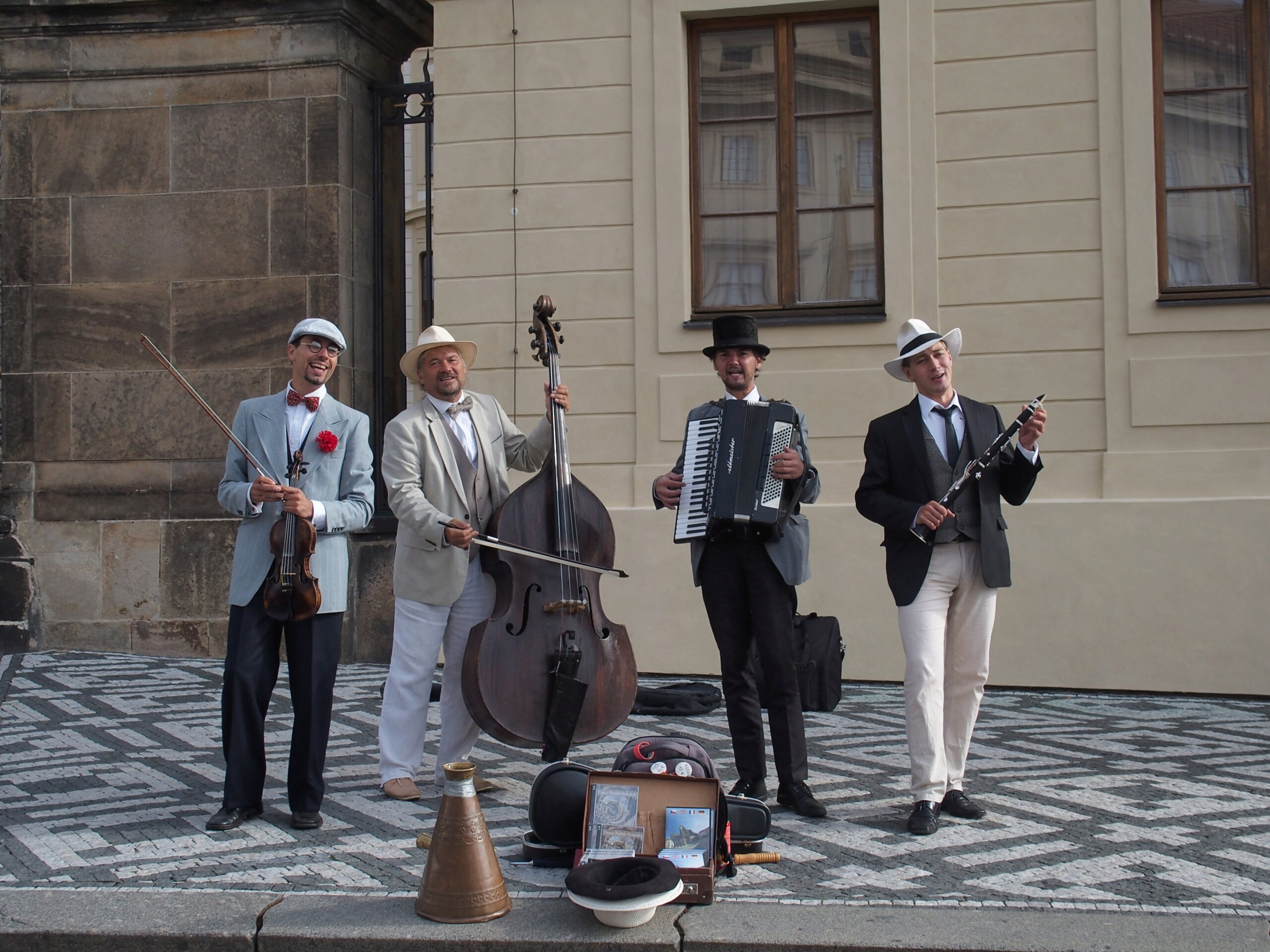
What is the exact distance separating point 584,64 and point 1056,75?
2.90 m

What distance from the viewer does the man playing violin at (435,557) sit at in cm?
510

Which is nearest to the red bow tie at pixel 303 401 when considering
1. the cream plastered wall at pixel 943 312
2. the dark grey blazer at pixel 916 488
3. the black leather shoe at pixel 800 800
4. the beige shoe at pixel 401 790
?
the beige shoe at pixel 401 790

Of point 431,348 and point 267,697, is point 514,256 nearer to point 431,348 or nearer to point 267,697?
point 431,348

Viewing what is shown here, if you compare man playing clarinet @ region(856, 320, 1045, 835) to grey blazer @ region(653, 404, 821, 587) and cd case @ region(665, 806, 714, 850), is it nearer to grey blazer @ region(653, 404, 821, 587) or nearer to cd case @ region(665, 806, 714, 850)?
grey blazer @ region(653, 404, 821, 587)

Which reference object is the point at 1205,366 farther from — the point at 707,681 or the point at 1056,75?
the point at 707,681

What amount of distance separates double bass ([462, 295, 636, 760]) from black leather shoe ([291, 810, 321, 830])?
0.64m

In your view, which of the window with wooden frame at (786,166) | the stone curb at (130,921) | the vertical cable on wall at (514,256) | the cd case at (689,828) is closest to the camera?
the stone curb at (130,921)

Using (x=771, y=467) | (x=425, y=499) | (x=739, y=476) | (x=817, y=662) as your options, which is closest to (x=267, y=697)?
(x=425, y=499)

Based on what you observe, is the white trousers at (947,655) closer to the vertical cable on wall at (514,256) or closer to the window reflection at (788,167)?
A: the window reflection at (788,167)

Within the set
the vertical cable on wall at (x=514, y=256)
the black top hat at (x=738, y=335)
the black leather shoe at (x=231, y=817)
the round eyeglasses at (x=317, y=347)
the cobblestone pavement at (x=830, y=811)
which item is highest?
the vertical cable on wall at (x=514, y=256)

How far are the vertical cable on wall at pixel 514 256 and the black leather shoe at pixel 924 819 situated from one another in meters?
4.61

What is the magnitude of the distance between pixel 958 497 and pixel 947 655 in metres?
0.59

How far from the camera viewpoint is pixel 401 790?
16.4ft

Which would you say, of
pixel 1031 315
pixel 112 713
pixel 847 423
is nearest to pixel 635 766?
pixel 112 713
